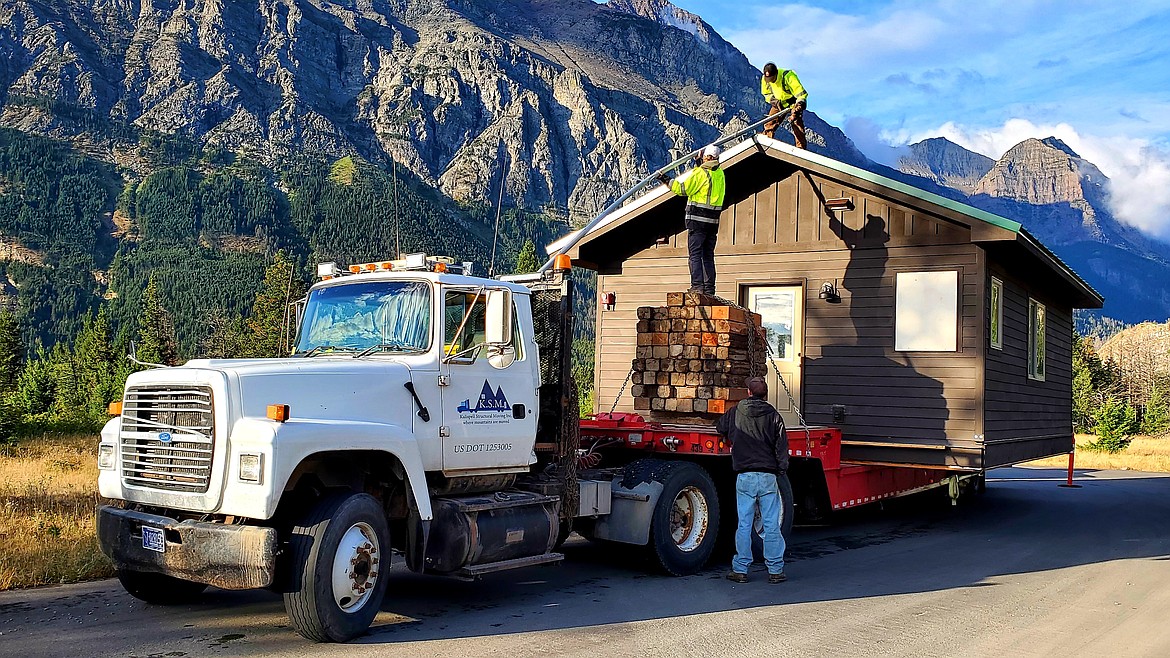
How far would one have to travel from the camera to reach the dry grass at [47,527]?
347 inches

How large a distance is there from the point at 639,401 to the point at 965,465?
4374mm

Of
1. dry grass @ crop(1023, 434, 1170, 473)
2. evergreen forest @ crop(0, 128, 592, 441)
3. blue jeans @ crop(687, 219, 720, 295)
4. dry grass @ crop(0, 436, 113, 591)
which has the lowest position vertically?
dry grass @ crop(1023, 434, 1170, 473)

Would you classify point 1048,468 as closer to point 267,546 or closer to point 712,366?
point 712,366

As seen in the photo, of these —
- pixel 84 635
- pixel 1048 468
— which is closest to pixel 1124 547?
pixel 84 635

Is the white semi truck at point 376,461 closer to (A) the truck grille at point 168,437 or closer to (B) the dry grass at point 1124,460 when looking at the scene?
(A) the truck grille at point 168,437

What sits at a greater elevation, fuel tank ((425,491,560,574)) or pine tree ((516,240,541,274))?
pine tree ((516,240,541,274))

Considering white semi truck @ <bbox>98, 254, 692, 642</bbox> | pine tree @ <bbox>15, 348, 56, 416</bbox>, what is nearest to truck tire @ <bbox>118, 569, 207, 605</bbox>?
Answer: white semi truck @ <bbox>98, 254, 692, 642</bbox>

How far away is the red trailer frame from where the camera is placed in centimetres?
1021

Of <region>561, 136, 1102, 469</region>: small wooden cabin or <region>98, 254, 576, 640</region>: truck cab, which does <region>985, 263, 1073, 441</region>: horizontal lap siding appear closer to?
<region>561, 136, 1102, 469</region>: small wooden cabin

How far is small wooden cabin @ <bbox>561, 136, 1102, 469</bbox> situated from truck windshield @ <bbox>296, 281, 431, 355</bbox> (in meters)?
6.74

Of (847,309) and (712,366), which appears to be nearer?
(712,366)

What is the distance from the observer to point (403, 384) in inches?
296

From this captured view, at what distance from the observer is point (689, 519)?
10180mm

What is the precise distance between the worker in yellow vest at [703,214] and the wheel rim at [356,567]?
6.31m
